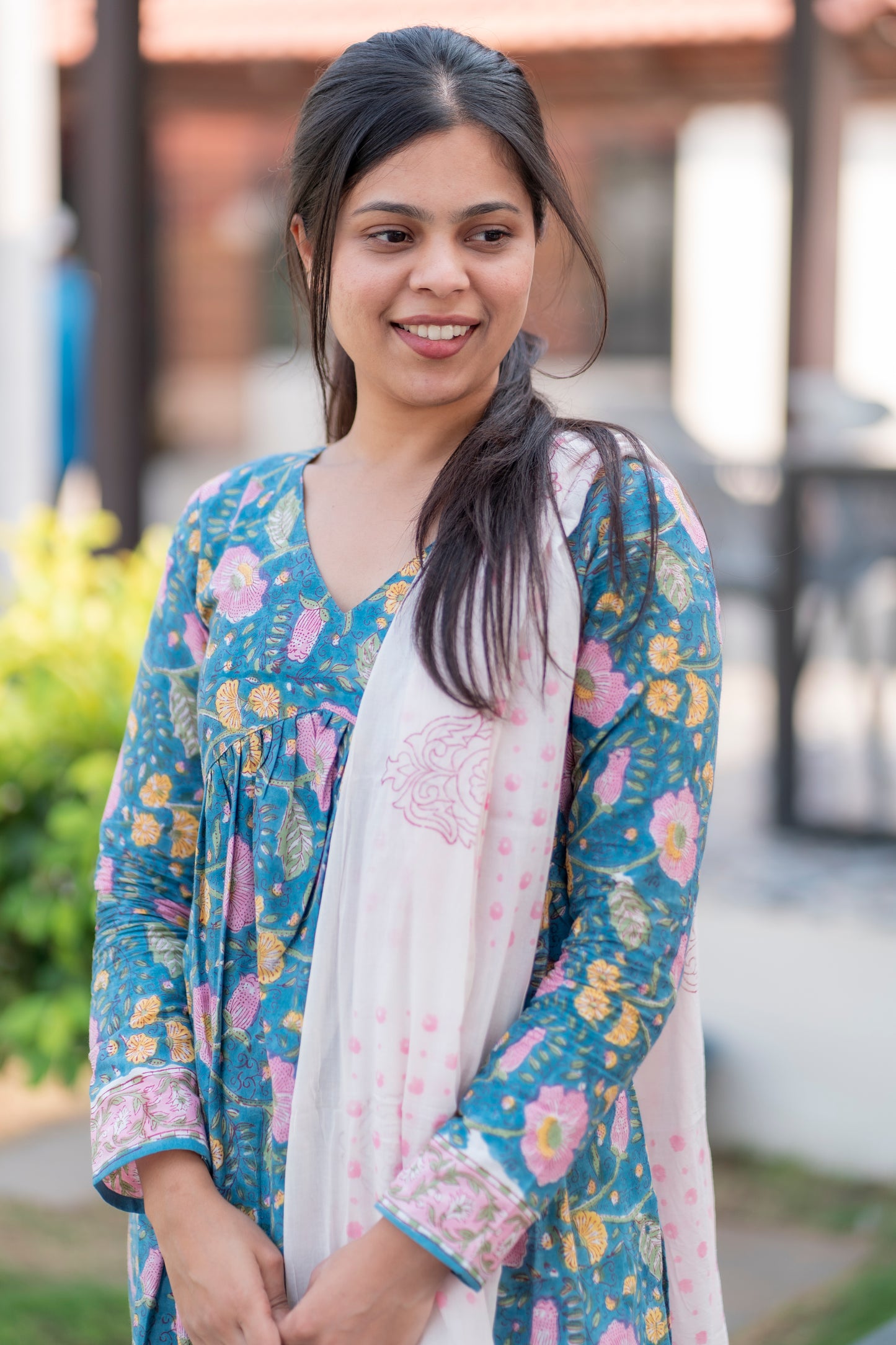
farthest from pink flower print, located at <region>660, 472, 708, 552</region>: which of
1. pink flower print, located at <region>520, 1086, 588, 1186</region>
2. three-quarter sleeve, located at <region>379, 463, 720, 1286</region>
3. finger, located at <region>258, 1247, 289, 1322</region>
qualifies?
finger, located at <region>258, 1247, 289, 1322</region>

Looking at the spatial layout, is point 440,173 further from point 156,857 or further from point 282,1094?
point 282,1094

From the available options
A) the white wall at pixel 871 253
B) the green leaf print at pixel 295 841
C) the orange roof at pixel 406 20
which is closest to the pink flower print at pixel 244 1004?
the green leaf print at pixel 295 841

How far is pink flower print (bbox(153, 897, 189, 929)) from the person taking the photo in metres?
1.40

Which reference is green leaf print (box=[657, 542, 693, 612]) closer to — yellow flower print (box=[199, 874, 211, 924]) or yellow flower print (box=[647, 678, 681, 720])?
yellow flower print (box=[647, 678, 681, 720])

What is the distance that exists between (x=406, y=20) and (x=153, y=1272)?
5.28 metres

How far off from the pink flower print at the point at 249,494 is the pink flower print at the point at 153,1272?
24.6 inches

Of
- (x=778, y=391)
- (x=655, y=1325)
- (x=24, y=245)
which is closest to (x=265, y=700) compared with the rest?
(x=655, y=1325)

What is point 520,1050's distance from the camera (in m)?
1.13

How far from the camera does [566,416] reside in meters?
1.32

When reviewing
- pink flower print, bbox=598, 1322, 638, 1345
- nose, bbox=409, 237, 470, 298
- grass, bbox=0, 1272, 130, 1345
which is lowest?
grass, bbox=0, 1272, 130, 1345

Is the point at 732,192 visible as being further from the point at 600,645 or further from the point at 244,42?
the point at 600,645

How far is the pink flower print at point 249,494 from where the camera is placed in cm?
140

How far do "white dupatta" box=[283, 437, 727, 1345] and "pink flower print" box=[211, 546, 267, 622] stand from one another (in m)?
0.16

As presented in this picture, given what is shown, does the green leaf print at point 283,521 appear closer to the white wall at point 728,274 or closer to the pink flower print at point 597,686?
the pink flower print at point 597,686
